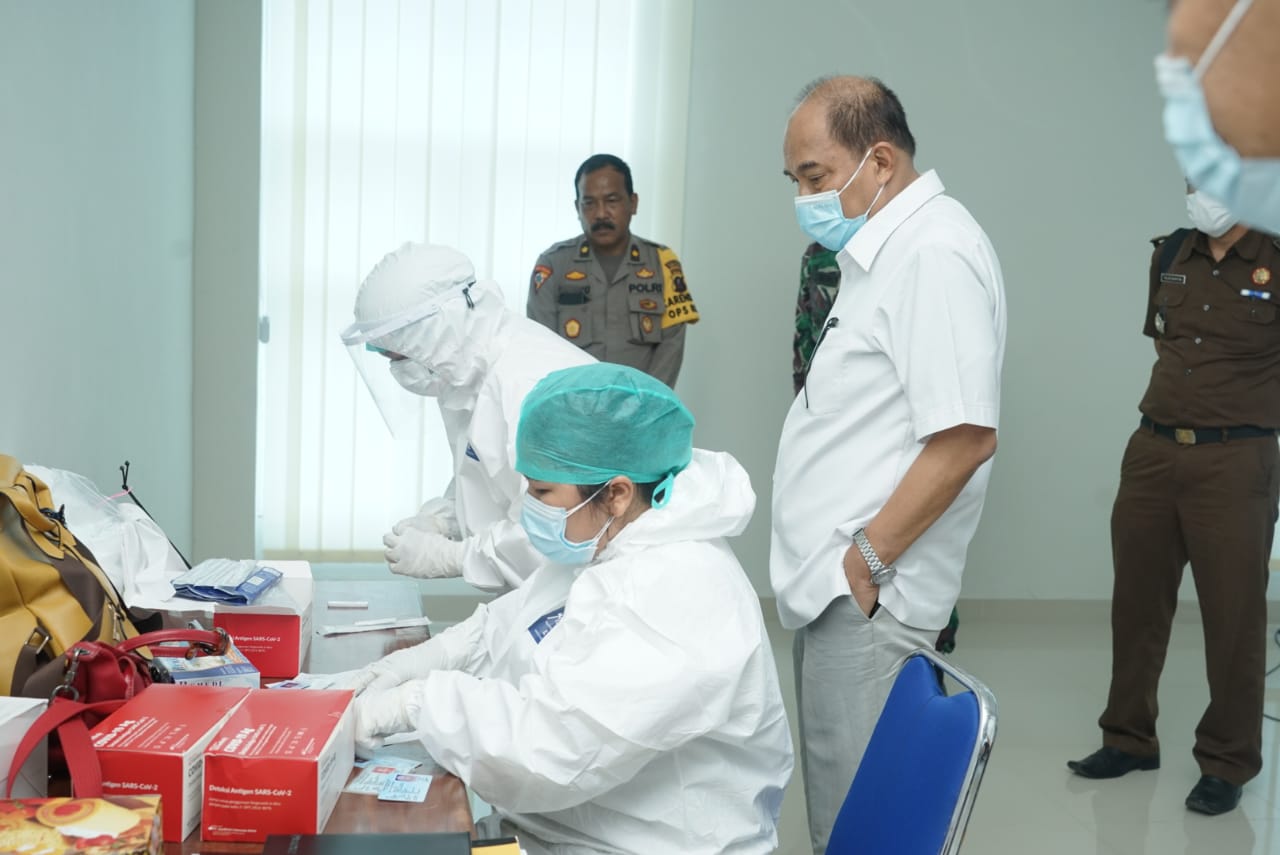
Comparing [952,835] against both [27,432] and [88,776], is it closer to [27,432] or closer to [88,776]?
[88,776]

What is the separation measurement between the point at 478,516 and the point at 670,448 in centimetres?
96

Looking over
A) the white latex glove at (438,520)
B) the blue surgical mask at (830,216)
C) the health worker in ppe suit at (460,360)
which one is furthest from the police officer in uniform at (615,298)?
the blue surgical mask at (830,216)

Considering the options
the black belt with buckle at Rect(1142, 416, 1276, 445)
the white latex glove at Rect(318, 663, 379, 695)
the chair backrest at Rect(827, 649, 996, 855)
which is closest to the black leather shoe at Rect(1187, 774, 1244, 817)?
the black belt with buckle at Rect(1142, 416, 1276, 445)

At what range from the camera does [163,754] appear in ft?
3.51

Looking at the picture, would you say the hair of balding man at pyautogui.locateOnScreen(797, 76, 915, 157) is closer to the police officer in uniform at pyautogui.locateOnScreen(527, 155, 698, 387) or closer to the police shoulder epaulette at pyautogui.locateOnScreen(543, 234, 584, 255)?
the police officer in uniform at pyautogui.locateOnScreen(527, 155, 698, 387)

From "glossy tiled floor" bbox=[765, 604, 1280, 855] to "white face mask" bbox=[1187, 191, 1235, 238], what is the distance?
1492 mm

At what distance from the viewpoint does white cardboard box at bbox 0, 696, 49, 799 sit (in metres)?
1.06

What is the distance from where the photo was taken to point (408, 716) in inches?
53.2

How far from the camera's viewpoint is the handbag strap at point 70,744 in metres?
1.03

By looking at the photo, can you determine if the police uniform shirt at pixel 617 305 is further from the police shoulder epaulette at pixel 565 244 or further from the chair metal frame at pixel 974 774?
the chair metal frame at pixel 974 774

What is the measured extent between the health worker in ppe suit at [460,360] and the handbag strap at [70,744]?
1016mm

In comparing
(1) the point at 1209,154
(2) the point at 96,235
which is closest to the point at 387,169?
(2) the point at 96,235

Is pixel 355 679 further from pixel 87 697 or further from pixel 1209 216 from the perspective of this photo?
pixel 1209 216

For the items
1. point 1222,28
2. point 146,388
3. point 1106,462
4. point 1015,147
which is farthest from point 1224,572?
point 146,388
